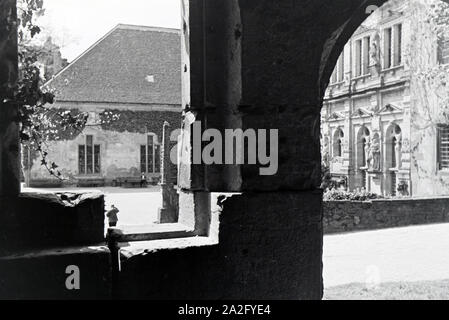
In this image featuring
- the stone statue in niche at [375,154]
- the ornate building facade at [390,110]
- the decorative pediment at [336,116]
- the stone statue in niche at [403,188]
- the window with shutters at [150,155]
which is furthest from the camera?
the window with shutters at [150,155]

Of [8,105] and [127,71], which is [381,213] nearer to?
[8,105]

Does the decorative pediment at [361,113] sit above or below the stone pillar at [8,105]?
above

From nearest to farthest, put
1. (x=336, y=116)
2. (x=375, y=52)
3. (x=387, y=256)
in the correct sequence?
(x=387, y=256) < (x=375, y=52) < (x=336, y=116)

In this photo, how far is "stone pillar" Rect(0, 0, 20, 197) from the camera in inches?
96.8

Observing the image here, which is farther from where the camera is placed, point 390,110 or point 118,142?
point 118,142

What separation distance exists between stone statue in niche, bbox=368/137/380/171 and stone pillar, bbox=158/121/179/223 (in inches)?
476

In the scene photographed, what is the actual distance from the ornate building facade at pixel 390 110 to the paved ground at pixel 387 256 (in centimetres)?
683

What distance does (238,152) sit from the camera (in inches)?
110

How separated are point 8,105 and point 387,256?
8.90 m

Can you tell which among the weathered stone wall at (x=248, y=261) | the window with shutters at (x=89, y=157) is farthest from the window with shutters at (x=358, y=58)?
the weathered stone wall at (x=248, y=261)

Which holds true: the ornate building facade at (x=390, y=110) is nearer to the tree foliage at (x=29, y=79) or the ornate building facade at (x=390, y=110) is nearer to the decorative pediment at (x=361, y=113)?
the decorative pediment at (x=361, y=113)

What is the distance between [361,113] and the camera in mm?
23328

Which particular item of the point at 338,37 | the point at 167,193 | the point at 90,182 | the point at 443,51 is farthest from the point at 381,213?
the point at 90,182

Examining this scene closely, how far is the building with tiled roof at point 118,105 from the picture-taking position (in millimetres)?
25406
